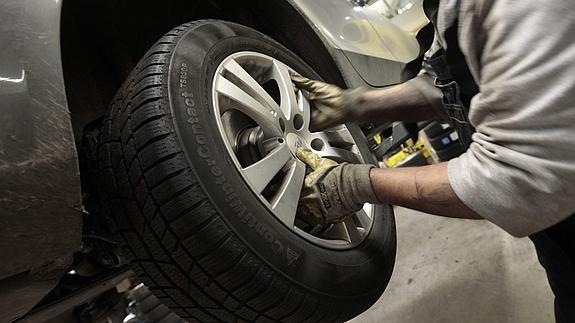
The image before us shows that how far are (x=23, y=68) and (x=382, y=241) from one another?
102 cm

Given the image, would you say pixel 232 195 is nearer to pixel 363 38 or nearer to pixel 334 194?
pixel 334 194

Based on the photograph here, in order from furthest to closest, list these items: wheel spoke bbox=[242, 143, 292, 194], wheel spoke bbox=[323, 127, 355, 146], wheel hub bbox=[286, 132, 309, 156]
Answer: wheel spoke bbox=[323, 127, 355, 146] → wheel hub bbox=[286, 132, 309, 156] → wheel spoke bbox=[242, 143, 292, 194]

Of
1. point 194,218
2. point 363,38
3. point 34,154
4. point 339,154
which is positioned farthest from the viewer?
point 363,38

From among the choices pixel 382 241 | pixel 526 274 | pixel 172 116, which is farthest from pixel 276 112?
→ pixel 526 274

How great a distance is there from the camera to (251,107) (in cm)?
115

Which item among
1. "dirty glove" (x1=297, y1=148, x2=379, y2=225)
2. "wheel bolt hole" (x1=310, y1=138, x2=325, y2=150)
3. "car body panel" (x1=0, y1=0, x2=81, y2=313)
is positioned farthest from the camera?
"wheel bolt hole" (x1=310, y1=138, x2=325, y2=150)

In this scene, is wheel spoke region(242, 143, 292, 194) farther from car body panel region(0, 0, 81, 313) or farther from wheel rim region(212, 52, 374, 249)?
car body panel region(0, 0, 81, 313)

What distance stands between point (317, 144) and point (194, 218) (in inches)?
25.3

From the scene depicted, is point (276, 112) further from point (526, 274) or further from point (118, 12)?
point (526, 274)

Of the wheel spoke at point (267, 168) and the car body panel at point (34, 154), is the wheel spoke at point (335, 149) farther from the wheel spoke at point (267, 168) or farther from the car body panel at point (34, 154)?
the car body panel at point (34, 154)

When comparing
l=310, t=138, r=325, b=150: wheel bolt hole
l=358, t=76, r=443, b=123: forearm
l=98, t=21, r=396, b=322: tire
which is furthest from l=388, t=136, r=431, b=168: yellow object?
l=98, t=21, r=396, b=322: tire

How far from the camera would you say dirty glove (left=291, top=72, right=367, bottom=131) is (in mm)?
1478

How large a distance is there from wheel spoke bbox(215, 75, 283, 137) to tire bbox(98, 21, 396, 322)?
0.05 meters

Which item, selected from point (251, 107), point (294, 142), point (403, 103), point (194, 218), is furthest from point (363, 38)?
point (194, 218)
